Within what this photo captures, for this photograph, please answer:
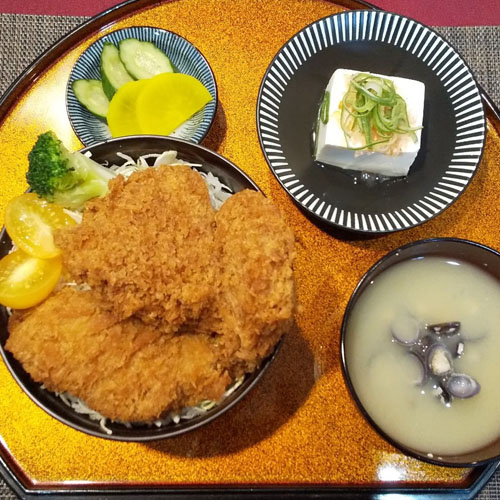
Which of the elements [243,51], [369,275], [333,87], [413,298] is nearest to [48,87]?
[243,51]

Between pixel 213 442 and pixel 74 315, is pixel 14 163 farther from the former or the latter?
pixel 213 442

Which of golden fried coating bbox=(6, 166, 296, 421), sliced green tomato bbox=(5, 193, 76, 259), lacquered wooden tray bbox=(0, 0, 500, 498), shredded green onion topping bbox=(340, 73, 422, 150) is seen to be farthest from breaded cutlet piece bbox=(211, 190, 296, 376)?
shredded green onion topping bbox=(340, 73, 422, 150)

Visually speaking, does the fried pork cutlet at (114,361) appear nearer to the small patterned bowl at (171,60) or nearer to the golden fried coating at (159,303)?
the golden fried coating at (159,303)

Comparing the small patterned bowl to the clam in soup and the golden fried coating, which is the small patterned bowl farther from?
the clam in soup

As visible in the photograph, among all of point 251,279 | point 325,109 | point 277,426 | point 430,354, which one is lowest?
point 277,426

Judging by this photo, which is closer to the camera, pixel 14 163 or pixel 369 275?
pixel 369 275

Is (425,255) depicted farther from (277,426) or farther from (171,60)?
(171,60)

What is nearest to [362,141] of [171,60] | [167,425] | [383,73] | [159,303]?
[383,73]
